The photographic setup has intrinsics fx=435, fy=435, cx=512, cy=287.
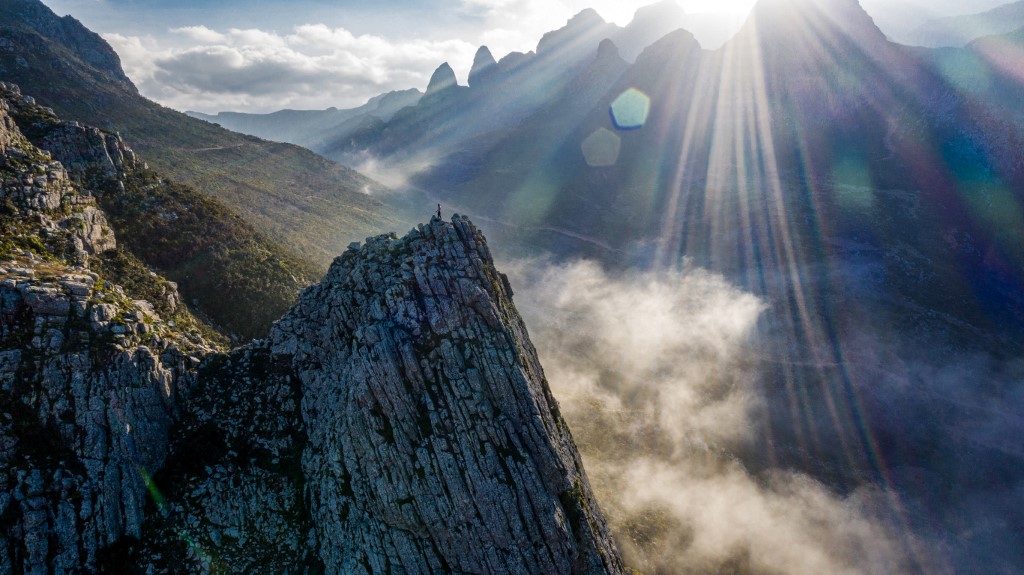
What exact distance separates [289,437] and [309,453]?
1.56 metres

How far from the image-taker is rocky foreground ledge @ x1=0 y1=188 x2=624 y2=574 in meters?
16.1

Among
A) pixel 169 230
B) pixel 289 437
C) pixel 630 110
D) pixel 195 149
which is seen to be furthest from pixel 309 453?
pixel 630 110

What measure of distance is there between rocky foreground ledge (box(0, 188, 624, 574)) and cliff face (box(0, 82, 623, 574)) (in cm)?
6

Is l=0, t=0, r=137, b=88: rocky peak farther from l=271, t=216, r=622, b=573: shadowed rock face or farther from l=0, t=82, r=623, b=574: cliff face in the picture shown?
l=271, t=216, r=622, b=573: shadowed rock face

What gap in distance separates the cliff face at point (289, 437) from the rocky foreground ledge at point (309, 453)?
0.06 metres

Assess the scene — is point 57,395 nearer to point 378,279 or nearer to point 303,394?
point 303,394

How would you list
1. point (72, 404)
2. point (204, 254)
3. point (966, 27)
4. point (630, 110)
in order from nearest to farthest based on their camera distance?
point (72, 404) < point (204, 254) < point (630, 110) < point (966, 27)

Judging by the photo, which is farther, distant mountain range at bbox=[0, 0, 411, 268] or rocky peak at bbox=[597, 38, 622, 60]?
rocky peak at bbox=[597, 38, 622, 60]

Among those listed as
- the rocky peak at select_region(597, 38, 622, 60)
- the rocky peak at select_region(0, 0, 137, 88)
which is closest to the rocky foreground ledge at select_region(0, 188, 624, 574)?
the rocky peak at select_region(0, 0, 137, 88)

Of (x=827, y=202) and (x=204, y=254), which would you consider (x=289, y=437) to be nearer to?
(x=204, y=254)

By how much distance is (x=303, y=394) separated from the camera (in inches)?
863

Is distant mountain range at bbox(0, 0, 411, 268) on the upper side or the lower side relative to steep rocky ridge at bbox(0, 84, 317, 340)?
upper

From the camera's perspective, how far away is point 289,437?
2083cm

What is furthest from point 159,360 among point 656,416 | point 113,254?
point 656,416
